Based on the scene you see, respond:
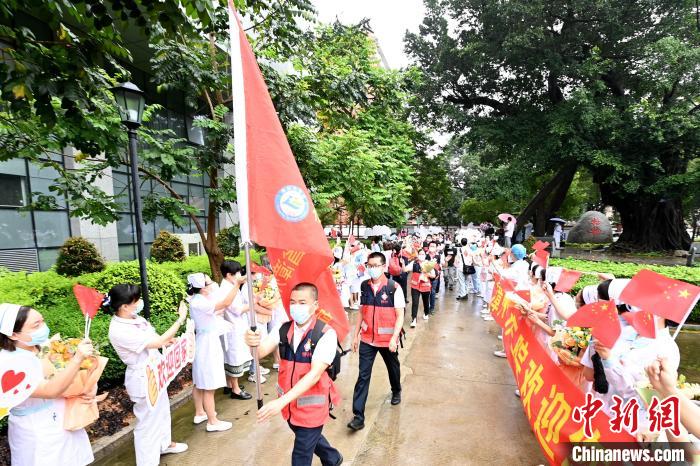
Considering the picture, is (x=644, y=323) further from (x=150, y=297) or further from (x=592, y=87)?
(x=592, y=87)

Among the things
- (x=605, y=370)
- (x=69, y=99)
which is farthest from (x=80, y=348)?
(x=605, y=370)

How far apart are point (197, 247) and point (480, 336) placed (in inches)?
523

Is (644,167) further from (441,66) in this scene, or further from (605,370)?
(605,370)

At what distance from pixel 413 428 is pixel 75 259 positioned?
7796mm

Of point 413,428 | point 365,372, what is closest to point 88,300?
point 365,372

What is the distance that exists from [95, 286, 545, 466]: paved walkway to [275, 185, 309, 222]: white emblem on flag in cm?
258

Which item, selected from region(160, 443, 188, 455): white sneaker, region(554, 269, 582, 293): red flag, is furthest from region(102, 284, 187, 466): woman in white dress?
region(554, 269, 582, 293): red flag

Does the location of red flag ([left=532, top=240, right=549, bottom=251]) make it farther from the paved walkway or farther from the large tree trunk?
the large tree trunk

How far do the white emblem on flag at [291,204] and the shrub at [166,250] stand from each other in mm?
8985

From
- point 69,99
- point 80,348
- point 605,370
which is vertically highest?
point 69,99

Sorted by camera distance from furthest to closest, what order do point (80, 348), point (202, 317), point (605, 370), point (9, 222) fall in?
point (9, 222) → point (202, 317) → point (605, 370) → point (80, 348)

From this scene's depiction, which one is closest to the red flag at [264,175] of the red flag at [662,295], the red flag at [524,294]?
the red flag at [662,295]

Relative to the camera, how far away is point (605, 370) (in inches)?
115
